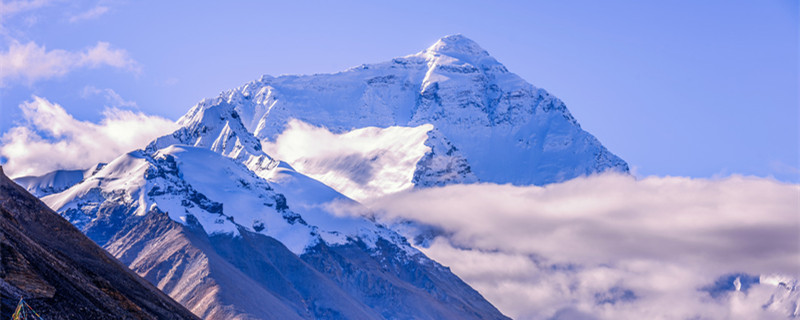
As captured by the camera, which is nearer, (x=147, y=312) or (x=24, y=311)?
(x=24, y=311)

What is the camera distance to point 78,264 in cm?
19975

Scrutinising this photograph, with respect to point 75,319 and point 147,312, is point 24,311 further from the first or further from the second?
point 147,312

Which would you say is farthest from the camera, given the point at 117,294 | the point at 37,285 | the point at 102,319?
the point at 117,294

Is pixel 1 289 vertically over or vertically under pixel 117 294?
under

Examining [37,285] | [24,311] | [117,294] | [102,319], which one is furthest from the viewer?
[117,294]

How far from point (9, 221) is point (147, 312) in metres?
24.6

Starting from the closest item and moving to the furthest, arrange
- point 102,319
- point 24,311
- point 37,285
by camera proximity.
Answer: point 24,311 → point 37,285 → point 102,319

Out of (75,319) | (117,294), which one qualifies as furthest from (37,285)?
(117,294)

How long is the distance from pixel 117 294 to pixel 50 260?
16.9 meters

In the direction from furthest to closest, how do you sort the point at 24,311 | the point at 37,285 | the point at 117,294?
the point at 117,294, the point at 37,285, the point at 24,311

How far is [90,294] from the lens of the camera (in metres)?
175

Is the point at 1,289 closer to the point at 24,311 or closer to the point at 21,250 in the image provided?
the point at 24,311

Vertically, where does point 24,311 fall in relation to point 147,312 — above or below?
below

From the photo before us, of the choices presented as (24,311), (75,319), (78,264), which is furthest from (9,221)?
(24,311)
